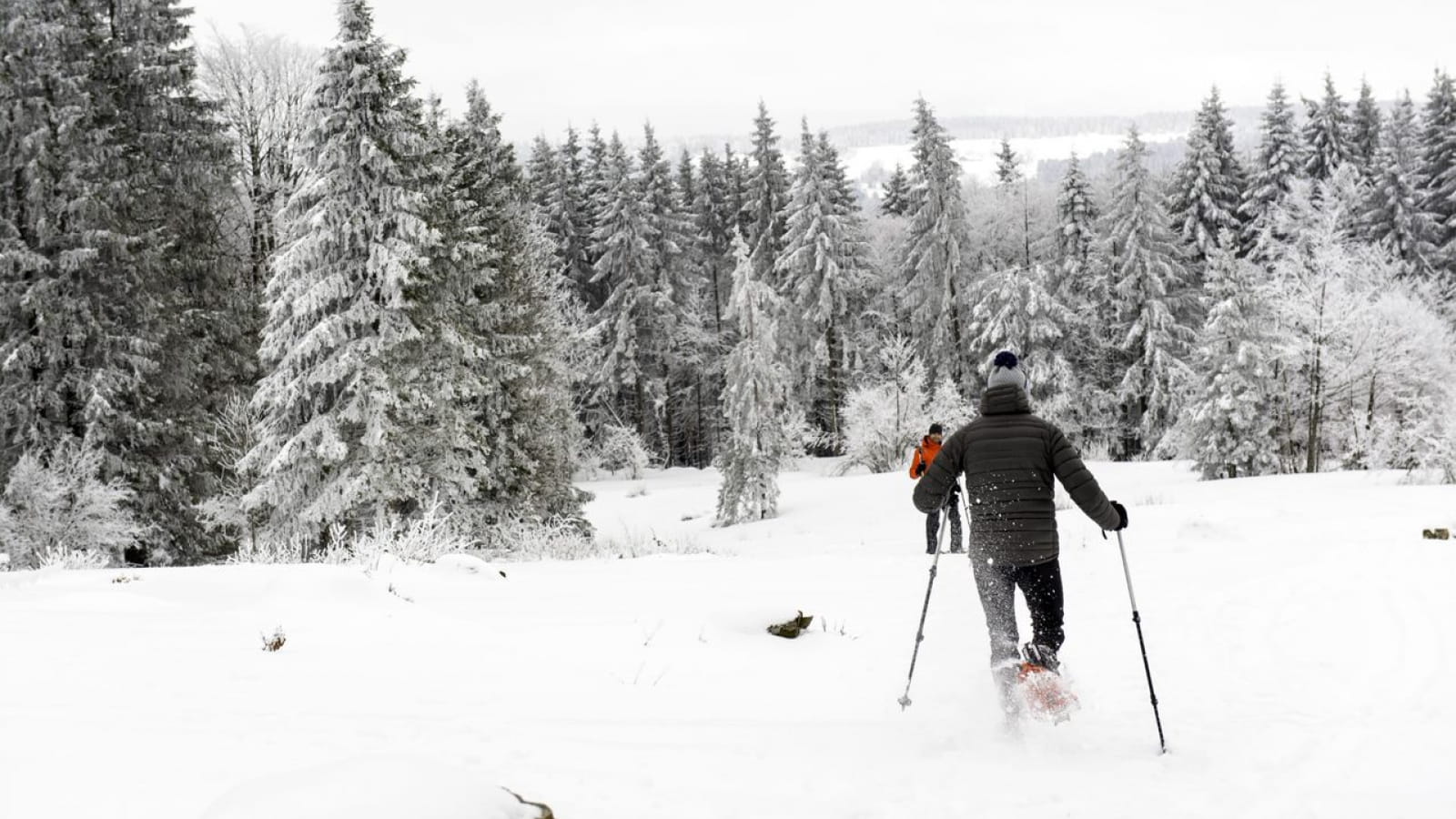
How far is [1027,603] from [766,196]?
41.5 metres

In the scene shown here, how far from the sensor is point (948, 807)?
12.5 ft

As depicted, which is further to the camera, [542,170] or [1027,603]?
[542,170]

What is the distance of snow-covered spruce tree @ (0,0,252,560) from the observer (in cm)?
1680

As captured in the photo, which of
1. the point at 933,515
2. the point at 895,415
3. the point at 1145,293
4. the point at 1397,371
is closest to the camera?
the point at 933,515

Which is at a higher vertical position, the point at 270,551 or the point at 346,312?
the point at 346,312

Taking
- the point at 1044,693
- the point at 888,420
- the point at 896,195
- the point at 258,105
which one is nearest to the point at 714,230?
the point at 896,195

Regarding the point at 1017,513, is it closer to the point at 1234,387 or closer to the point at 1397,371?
the point at 1234,387

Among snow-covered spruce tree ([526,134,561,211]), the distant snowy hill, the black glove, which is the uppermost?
the distant snowy hill

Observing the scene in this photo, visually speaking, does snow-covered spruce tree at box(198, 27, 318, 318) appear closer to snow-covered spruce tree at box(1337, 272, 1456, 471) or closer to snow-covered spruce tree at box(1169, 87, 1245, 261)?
snow-covered spruce tree at box(1337, 272, 1456, 471)

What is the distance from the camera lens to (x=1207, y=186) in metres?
39.4

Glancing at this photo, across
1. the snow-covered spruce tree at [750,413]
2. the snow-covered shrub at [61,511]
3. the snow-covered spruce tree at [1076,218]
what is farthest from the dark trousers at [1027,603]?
the snow-covered spruce tree at [1076,218]

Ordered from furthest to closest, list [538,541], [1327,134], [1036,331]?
[1327,134]
[1036,331]
[538,541]

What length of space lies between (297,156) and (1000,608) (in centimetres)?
1649

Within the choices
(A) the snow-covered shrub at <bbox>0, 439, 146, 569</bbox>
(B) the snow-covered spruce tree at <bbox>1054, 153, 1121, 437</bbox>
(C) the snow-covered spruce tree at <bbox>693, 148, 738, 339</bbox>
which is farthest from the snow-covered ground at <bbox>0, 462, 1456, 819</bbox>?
(C) the snow-covered spruce tree at <bbox>693, 148, 738, 339</bbox>
